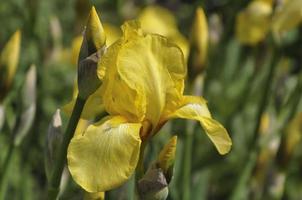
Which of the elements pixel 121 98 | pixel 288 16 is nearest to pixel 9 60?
pixel 121 98

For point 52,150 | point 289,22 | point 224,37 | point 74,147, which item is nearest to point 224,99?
point 224,37

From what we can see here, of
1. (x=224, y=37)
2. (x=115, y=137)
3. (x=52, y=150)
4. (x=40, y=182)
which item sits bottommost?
(x=40, y=182)

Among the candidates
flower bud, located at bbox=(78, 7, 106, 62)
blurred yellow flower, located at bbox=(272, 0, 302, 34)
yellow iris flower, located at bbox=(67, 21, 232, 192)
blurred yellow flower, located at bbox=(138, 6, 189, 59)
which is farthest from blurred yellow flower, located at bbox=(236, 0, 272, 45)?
flower bud, located at bbox=(78, 7, 106, 62)

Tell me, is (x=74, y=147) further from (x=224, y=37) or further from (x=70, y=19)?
(x=70, y=19)

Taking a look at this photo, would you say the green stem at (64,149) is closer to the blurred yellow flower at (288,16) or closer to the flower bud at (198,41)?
the flower bud at (198,41)

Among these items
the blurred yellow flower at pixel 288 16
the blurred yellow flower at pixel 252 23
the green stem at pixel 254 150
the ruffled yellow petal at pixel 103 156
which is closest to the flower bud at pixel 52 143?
the ruffled yellow petal at pixel 103 156

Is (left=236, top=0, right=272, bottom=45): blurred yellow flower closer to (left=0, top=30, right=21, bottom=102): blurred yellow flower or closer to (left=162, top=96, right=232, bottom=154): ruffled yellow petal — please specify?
(left=0, top=30, right=21, bottom=102): blurred yellow flower
